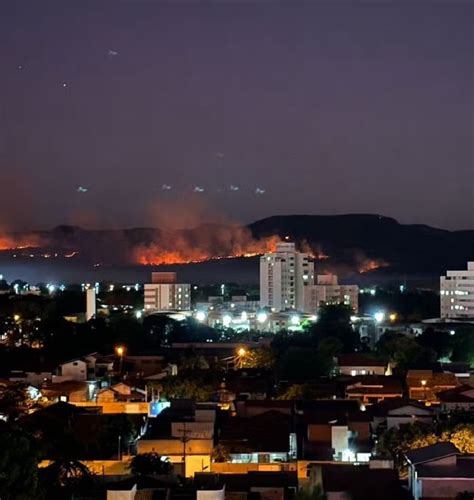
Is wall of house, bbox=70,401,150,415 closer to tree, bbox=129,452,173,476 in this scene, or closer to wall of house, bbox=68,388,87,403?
wall of house, bbox=68,388,87,403

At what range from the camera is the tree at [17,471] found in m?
4.67

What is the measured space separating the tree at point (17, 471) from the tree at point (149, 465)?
4.74 ft

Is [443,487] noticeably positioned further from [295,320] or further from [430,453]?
[295,320]

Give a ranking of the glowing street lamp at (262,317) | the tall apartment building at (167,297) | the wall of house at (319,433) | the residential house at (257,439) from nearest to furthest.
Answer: the residential house at (257,439) < the wall of house at (319,433) < the glowing street lamp at (262,317) < the tall apartment building at (167,297)

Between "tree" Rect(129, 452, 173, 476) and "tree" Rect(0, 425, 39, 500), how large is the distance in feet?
4.74

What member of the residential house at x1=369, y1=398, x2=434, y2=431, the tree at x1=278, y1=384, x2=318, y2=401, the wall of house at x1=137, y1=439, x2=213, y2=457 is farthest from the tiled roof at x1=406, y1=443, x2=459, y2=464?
the tree at x1=278, y1=384, x2=318, y2=401

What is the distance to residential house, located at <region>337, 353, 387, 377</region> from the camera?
12477 mm

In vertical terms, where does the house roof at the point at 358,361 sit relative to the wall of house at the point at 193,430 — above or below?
above

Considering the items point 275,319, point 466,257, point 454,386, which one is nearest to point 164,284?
point 275,319

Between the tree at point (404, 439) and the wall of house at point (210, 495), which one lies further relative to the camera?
the tree at point (404, 439)

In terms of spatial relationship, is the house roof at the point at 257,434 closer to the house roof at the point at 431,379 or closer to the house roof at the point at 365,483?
the house roof at the point at 365,483

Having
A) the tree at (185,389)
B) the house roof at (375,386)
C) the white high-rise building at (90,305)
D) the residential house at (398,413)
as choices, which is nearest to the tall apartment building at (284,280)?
the white high-rise building at (90,305)

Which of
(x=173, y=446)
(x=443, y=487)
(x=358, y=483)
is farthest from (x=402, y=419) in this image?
(x=443, y=487)

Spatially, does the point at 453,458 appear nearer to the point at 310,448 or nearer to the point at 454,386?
the point at 310,448
